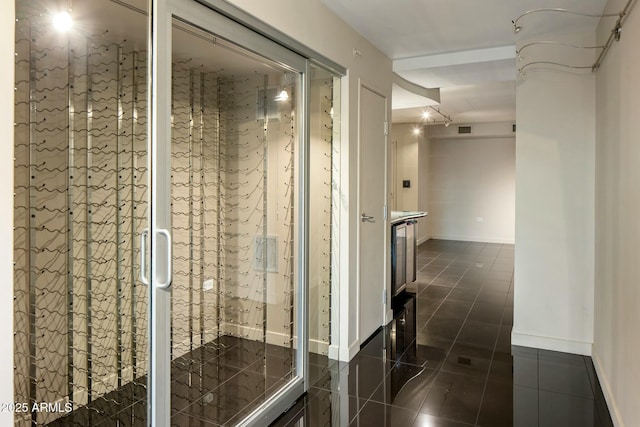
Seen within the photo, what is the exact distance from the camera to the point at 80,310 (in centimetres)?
227

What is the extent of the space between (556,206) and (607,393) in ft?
4.52

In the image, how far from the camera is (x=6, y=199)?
1.18m

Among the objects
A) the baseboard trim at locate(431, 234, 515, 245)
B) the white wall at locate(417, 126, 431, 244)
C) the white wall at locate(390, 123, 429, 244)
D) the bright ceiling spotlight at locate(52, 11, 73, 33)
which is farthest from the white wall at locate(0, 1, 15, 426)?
the baseboard trim at locate(431, 234, 515, 245)

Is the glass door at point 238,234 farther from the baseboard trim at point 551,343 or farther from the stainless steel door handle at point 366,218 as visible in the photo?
the baseboard trim at point 551,343

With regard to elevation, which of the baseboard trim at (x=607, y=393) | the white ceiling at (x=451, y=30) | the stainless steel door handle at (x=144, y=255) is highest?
the white ceiling at (x=451, y=30)

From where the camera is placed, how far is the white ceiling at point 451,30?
2795 millimetres

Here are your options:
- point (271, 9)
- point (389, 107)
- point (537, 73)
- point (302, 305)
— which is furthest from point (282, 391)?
point (537, 73)

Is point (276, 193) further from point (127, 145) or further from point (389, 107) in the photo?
point (389, 107)

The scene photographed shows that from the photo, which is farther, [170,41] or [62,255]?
[62,255]

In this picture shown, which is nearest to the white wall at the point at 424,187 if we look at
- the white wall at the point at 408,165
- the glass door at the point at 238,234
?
the white wall at the point at 408,165

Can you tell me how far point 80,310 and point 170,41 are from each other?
4.81 feet

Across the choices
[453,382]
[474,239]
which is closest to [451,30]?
[453,382]

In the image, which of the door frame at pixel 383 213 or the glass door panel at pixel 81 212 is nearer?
the glass door panel at pixel 81 212

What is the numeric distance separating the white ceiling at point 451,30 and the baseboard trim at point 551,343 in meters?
2.31
